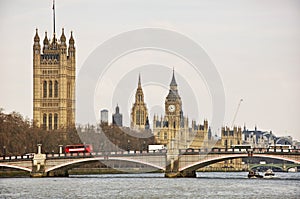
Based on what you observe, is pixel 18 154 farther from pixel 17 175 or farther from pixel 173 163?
pixel 173 163

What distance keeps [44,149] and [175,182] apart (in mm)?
44788

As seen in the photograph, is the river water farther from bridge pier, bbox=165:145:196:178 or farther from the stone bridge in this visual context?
the stone bridge

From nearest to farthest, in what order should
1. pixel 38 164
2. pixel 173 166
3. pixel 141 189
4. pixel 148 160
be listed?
pixel 141 189 < pixel 173 166 < pixel 148 160 < pixel 38 164

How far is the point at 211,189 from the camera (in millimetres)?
102500

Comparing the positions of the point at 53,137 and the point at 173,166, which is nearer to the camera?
the point at 173,166

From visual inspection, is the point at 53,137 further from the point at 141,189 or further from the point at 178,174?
the point at 141,189

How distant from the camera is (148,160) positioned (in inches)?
5148

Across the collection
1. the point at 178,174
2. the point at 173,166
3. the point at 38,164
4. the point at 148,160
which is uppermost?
the point at 148,160

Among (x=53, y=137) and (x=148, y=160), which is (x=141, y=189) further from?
(x=53, y=137)

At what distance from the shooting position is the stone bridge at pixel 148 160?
128 metres

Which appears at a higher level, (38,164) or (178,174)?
(38,164)

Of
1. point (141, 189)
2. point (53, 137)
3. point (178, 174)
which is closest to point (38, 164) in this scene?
point (178, 174)

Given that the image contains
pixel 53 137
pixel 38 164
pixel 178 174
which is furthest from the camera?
pixel 53 137

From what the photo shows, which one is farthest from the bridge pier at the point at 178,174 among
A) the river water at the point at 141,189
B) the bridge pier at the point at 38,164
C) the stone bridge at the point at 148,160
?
the bridge pier at the point at 38,164
